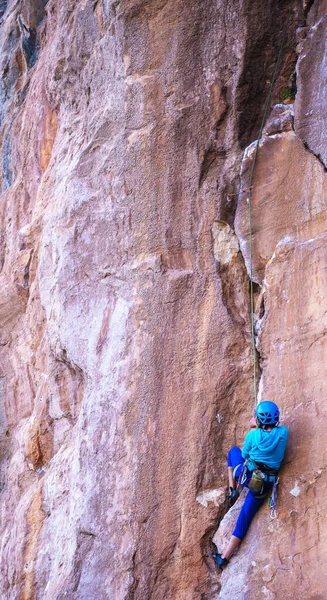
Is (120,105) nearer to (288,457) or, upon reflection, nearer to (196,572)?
(288,457)

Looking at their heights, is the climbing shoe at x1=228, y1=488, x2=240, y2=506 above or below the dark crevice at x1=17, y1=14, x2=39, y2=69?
below

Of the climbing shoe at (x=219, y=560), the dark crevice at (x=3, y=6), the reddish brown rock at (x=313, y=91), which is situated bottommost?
the climbing shoe at (x=219, y=560)

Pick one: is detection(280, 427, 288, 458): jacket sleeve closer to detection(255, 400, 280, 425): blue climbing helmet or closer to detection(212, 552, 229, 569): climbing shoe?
detection(255, 400, 280, 425): blue climbing helmet

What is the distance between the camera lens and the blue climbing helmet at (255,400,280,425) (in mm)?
5473

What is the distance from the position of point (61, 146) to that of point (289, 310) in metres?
4.73

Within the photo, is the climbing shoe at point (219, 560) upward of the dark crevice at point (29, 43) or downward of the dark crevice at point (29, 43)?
downward

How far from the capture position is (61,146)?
9.16 metres

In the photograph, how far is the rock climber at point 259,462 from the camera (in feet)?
A: 18.0

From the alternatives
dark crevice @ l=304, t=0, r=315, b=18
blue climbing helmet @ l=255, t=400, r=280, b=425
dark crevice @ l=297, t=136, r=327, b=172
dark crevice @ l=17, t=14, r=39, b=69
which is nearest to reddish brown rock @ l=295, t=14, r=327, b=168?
dark crevice @ l=297, t=136, r=327, b=172

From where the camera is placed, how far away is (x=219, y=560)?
5.89 meters

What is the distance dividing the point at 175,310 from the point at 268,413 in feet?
5.45

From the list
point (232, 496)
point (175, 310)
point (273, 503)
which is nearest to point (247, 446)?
point (273, 503)

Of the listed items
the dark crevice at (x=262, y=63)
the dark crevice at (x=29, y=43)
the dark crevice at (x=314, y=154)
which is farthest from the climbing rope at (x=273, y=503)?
the dark crevice at (x=29, y=43)

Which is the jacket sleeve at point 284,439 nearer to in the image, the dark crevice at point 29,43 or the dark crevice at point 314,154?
the dark crevice at point 314,154
